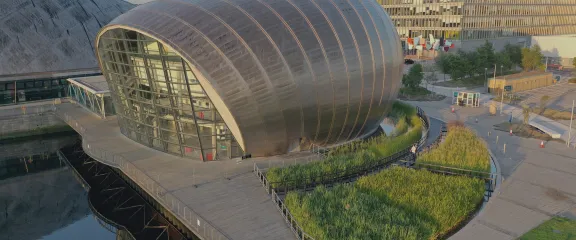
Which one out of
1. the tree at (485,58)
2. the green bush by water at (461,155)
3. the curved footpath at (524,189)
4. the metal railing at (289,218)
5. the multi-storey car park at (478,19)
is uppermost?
the multi-storey car park at (478,19)

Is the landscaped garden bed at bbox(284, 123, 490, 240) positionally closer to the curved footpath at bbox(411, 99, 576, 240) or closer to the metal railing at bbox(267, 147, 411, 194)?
the metal railing at bbox(267, 147, 411, 194)

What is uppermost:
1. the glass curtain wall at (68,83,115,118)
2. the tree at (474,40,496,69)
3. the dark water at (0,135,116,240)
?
the tree at (474,40,496,69)

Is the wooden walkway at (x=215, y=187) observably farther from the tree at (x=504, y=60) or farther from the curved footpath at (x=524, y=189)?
the tree at (x=504, y=60)

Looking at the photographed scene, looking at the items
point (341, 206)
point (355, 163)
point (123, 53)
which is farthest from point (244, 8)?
point (341, 206)

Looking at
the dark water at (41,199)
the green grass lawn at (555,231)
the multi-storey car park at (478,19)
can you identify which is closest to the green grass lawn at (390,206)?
the green grass lawn at (555,231)

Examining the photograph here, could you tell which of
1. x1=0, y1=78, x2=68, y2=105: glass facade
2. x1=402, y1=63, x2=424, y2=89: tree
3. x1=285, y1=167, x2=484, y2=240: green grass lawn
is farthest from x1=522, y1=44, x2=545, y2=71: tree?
x1=0, y1=78, x2=68, y2=105: glass facade

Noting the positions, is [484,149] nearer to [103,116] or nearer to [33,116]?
[103,116]
